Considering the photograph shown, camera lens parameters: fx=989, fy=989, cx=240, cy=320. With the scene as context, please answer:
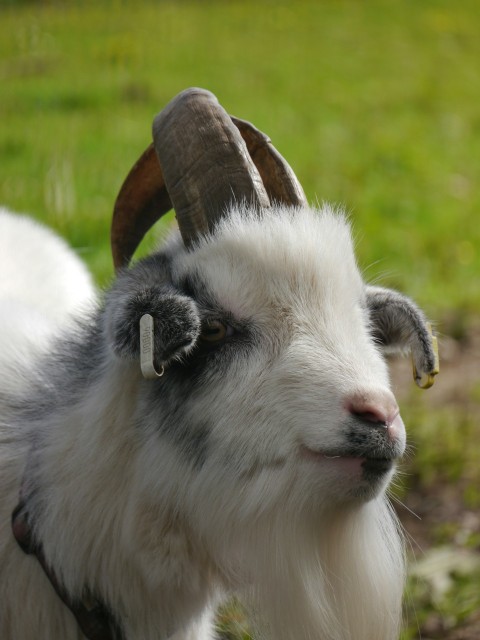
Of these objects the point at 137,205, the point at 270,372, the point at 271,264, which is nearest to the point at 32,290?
the point at 137,205

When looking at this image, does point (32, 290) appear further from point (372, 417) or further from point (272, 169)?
point (372, 417)

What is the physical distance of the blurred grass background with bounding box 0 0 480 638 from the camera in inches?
243

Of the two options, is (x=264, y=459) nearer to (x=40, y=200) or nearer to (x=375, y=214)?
(x=40, y=200)

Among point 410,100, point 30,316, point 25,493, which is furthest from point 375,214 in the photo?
point 25,493

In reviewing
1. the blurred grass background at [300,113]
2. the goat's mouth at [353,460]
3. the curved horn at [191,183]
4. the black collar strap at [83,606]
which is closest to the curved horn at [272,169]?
the curved horn at [191,183]

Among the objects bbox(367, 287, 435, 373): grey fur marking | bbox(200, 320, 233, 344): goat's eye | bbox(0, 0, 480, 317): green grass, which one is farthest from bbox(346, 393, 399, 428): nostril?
bbox(0, 0, 480, 317): green grass

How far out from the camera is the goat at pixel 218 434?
2.52 meters

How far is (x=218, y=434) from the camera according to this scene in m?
2.62

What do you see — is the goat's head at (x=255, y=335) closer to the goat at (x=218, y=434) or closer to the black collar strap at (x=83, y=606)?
the goat at (x=218, y=434)

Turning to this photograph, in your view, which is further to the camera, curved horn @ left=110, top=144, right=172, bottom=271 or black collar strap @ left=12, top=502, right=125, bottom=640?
curved horn @ left=110, top=144, right=172, bottom=271

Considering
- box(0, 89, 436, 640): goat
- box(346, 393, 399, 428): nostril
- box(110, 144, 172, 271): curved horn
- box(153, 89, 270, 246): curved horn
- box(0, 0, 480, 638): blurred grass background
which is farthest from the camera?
box(0, 0, 480, 638): blurred grass background

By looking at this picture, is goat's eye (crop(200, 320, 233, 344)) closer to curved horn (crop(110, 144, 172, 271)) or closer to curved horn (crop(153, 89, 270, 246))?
curved horn (crop(153, 89, 270, 246))

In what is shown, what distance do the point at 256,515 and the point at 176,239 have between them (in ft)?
2.98

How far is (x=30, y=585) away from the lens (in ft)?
9.80
